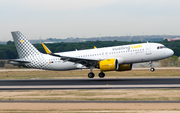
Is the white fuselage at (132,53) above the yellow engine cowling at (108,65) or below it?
above

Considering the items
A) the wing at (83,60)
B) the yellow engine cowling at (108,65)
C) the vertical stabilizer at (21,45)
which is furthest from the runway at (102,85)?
the vertical stabilizer at (21,45)

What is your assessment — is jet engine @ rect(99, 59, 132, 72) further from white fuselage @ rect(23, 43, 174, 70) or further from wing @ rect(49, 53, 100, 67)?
white fuselage @ rect(23, 43, 174, 70)

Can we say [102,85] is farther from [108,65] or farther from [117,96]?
[117,96]

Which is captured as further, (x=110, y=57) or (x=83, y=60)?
(x=110, y=57)

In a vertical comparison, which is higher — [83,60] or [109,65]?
[83,60]

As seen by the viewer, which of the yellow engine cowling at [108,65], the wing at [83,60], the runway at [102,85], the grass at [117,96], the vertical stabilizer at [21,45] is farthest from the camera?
the vertical stabilizer at [21,45]

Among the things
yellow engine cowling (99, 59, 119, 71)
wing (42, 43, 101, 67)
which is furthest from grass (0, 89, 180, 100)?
wing (42, 43, 101, 67)

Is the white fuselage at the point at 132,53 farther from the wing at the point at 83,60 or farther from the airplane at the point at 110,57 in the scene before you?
the wing at the point at 83,60

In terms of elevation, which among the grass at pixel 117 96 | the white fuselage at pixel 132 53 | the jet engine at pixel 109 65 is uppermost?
the white fuselage at pixel 132 53

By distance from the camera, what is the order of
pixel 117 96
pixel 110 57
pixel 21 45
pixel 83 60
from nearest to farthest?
1. pixel 117 96
2. pixel 83 60
3. pixel 110 57
4. pixel 21 45

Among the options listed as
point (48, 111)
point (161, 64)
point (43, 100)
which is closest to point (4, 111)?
point (48, 111)

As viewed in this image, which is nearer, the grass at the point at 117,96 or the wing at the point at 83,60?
the grass at the point at 117,96

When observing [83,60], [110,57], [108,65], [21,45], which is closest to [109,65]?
[108,65]

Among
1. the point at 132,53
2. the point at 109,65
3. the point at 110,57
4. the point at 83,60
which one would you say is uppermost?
the point at 132,53
